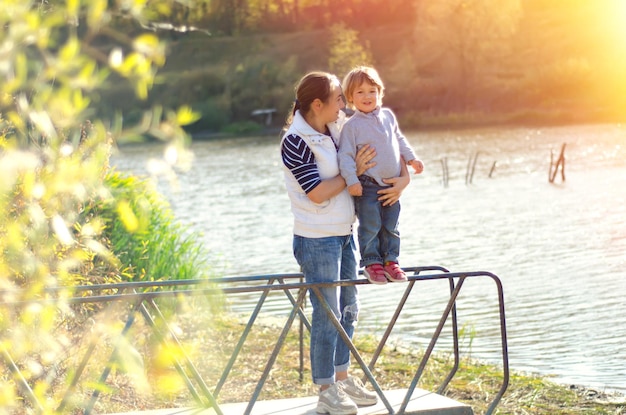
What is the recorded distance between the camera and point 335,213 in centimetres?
524

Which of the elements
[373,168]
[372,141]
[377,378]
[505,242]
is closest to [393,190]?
[373,168]

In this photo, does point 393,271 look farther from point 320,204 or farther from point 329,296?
point 320,204

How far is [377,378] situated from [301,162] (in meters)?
4.17

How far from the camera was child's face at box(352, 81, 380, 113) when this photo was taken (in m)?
5.30

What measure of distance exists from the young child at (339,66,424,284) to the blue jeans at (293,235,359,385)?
0.38ft

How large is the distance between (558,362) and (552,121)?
55.3 meters

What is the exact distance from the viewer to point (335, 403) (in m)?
5.19

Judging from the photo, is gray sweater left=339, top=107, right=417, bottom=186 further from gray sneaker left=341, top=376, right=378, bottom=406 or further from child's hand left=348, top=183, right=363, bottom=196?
gray sneaker left=341, top=376, right=378, bottom=406

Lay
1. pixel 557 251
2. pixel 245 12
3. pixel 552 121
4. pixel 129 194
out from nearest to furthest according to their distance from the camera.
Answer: pixel 129 194 → pixel 557 251 → pixel 552 121 → pixel 245 12

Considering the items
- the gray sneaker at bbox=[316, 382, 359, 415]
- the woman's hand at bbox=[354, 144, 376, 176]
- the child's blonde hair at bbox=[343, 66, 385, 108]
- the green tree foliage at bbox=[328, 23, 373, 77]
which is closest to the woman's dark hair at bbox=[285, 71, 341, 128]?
the child's blonde hair at bbox=[343, 66, 385, 108]

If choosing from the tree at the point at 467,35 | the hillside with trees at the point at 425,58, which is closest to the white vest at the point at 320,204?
the hillside with trees at the point at 425,58

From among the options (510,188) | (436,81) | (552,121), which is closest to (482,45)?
(436,81)

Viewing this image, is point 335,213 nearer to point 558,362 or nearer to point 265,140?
point 558,362

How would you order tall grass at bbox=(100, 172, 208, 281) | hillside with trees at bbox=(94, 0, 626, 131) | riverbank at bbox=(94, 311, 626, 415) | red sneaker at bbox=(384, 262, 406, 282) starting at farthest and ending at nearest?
hillside with trees at bbox=(94, 0, 626, 131), tall grass at bbox=(100, 172, 208, 281), riverbank at bbox=(94, 311, 626, 415), red sneaker at bbox=(384, 262, 406, 282)
